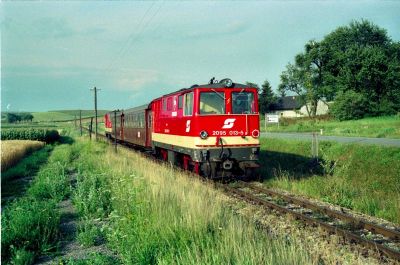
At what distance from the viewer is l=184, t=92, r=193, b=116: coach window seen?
13711 millimetres

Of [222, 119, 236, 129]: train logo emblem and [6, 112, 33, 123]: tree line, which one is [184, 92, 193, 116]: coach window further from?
[6, 112, 33, 123]: tree line

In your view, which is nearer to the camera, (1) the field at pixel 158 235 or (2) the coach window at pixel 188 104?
(1) the field at pixel 158 235

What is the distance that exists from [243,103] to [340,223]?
6.07 m

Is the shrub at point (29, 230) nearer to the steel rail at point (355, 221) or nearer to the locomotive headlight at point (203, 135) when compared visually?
the locomotive headlight at point (203, 135)

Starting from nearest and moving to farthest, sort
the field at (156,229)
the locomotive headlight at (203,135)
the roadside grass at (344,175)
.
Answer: the field at (156,229)
the roadside grass at (344,175)
the locomotive headlight at (203,135)

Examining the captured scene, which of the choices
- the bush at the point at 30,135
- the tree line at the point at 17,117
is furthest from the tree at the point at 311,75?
the tree line at the point at 17,117

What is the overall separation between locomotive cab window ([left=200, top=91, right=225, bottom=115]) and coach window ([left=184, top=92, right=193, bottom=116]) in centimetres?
46

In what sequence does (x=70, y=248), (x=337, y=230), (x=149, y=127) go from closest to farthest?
(x=70, y=248) → (x=337, y=230) → (x=149, y=127)

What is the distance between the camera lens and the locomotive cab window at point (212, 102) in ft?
44.0

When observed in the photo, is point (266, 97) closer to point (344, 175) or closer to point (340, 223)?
point (344, 175)

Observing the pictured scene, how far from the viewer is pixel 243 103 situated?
13.8m

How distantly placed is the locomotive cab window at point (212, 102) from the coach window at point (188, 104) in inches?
18.1

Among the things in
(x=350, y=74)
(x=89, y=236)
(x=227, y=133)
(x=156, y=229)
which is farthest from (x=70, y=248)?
(x=350, y=74)

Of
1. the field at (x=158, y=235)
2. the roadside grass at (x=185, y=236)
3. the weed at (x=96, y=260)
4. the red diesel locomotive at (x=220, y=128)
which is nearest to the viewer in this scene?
the roadside grass at (x=185, y=236)
